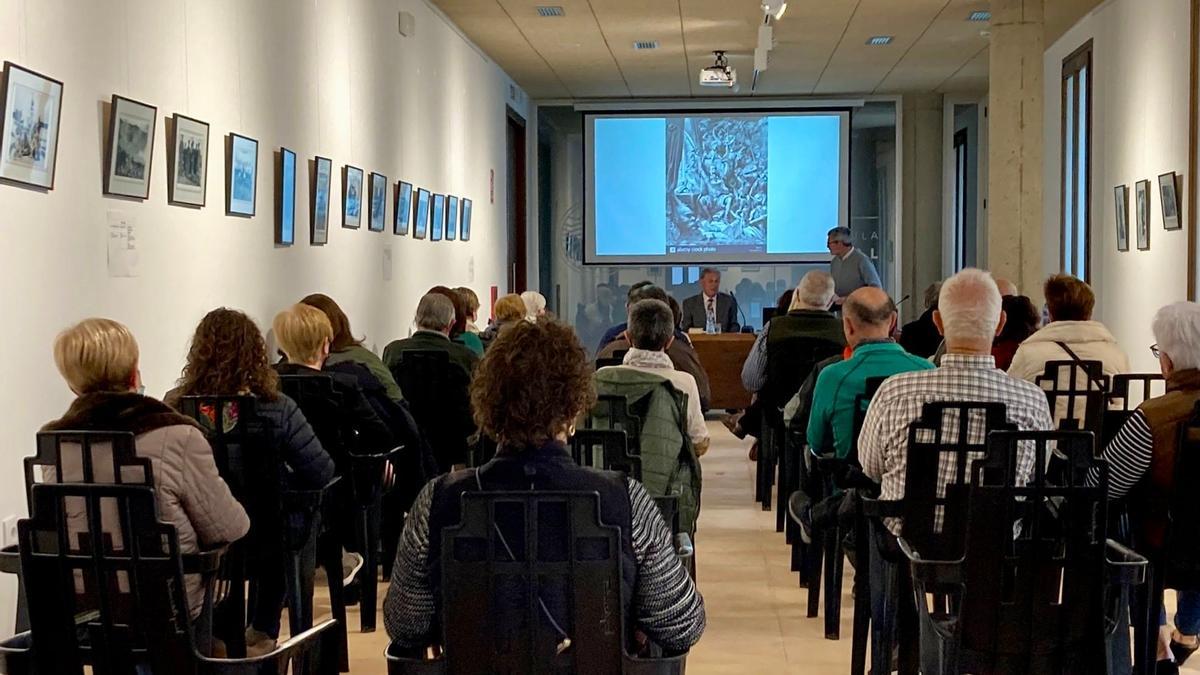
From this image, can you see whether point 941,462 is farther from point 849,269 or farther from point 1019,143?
point 849,269

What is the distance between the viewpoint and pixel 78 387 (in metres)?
3.10

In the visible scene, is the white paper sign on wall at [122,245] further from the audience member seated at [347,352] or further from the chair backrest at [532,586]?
the chair backrest at [532,586]

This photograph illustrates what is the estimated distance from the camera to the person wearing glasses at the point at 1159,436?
145 inches

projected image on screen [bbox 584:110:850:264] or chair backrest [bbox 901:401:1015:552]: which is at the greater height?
projected image on screen [bbox 584:110:850:264]

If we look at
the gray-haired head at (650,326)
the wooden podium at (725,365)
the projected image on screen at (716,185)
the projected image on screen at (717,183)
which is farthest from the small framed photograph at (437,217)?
the gray-haired head at (650,326)

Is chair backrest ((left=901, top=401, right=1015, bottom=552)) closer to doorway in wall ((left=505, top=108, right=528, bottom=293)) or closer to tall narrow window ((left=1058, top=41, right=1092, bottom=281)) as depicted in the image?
tall narrow window ((left=1058, top=41, right=1092, bottom=281))

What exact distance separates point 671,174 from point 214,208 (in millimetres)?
10340

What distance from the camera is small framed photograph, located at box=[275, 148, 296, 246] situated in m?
6.88

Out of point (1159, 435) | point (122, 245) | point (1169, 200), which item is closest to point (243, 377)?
point (122, 245)

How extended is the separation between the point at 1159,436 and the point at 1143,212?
645cm

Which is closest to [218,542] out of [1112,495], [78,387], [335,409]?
[78,387]

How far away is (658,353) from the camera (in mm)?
5062

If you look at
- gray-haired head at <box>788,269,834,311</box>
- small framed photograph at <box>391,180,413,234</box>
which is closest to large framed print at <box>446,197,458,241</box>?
small framed photograph at <box>391,180,413,234</box>

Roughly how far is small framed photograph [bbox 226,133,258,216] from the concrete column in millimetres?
6022
